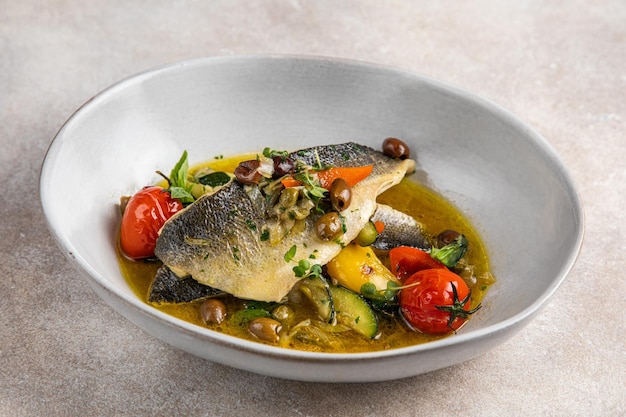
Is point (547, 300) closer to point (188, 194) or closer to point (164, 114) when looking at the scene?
point (188, 194)

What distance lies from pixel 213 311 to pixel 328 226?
682 mm

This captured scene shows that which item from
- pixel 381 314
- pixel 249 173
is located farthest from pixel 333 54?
pixel 381 314

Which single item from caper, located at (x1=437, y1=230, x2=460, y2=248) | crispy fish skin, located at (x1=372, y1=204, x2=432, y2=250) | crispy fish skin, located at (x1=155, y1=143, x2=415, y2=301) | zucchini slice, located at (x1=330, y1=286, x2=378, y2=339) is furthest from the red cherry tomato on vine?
caper, located at (x1=437, y1=230, x2=460, y2=248)

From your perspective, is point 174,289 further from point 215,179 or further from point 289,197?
point 215,179

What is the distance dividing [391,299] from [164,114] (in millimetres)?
2069

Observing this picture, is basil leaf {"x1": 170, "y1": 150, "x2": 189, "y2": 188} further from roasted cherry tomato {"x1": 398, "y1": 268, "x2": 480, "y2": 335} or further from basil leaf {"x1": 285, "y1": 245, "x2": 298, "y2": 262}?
roasted cherry tomato {"x1": 398, "y1": 268, "x2": 480, "y2": 335}

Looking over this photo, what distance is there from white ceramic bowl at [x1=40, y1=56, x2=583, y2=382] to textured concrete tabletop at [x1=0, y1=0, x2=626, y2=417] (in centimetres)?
31

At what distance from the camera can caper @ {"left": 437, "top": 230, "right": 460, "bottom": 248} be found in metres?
4.15

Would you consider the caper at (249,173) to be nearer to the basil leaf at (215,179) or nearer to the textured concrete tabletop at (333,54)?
the basil leaf at (215,179)

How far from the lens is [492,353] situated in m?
3.74

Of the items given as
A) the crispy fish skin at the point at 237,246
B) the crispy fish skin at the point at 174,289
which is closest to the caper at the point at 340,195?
the crispy fish skin at the point at 237,246

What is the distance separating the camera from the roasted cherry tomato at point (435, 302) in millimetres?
3533

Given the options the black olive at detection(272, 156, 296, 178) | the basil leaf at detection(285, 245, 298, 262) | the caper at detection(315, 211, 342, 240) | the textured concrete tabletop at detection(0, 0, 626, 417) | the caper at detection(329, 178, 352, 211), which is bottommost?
the textured concrete tabletop at detection(0, 0, 626, 417)

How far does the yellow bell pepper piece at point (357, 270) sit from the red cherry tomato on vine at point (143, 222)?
3.09ft
